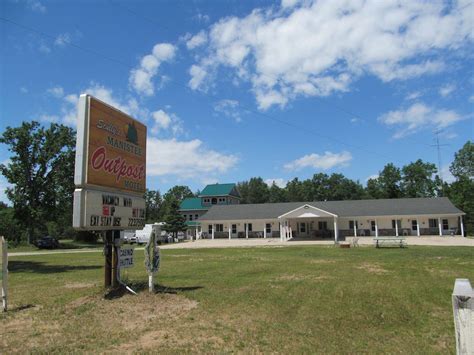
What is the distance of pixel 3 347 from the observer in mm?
6402

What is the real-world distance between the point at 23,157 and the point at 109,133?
43634 mm

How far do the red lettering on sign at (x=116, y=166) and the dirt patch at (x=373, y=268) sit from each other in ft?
30.3

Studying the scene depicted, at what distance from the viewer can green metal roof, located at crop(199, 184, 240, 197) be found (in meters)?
68.5

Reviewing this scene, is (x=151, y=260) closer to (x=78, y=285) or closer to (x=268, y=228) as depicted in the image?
(x=78, y=285)

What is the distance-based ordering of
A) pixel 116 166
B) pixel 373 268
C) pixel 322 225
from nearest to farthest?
1. pixel 116 166
2. pixel 373 268
3. pixel 322 225

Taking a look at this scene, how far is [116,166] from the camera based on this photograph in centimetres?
1065

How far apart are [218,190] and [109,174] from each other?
194ft

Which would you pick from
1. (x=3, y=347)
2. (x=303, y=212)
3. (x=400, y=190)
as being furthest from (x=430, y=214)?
(x=3, y=347)

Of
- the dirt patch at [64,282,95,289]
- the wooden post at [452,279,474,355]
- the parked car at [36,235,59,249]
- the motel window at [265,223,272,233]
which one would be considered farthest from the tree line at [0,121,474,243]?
the wooden post at [452,279,474,355]

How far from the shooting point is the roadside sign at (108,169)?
939cm

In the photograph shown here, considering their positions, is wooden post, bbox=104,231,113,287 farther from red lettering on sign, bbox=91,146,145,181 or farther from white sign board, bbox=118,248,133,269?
red lettering on sign, bbox=91,146,145,181

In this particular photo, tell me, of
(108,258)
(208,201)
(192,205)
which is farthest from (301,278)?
(192,205)

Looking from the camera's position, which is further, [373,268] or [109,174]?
[373,268]

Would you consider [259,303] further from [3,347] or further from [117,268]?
[3,347]
